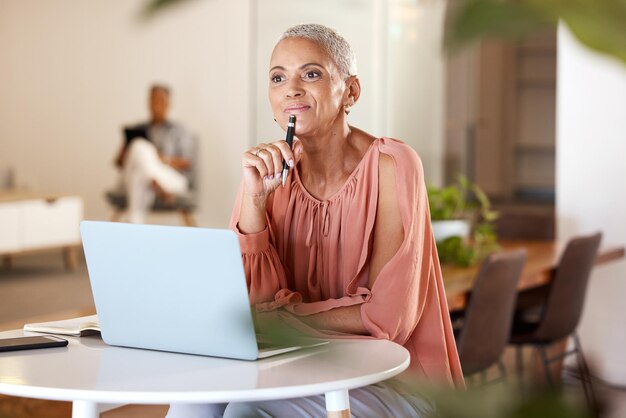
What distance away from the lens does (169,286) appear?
1476 mm

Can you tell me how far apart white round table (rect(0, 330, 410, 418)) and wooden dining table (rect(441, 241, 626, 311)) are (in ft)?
5.40

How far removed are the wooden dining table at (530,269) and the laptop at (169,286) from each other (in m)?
1.74

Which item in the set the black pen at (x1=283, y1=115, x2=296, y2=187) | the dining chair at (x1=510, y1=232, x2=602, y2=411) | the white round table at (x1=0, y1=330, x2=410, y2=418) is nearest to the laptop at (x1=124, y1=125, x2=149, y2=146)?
the dining chair at (x1=510, y1=232, x2=602, y2=411)

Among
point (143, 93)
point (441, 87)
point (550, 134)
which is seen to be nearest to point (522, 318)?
point (441, 87)

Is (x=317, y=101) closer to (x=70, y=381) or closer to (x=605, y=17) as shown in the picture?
(x=70, y=381)

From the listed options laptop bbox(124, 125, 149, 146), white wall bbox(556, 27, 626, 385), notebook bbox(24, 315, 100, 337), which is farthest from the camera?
laptop bbox(124, 125, 149, 146)

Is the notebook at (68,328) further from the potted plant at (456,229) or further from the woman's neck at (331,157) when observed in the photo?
the potted plant at (456,229)

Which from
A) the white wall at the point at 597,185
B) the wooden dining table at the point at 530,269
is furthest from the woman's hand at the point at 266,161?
the white wall at the point at 597,185

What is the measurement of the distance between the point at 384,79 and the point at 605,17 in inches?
284

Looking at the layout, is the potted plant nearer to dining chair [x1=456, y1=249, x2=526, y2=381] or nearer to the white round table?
dining chair [x1=456, y1=249, x2=526, y2=381]

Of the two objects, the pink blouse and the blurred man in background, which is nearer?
the pink blouse

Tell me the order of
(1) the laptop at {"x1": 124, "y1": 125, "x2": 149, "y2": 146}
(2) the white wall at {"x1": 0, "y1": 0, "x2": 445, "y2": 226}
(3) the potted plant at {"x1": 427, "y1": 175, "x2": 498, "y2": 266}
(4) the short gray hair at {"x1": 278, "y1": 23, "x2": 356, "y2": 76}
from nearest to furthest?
1. (4) the short gray hair at {"x1": 278, "y1": 23, "x2": 356, "y2": 76}
2. (3) the potted plant at {"x1": 427, "y1": 175, "x2": 498, "y2": 266}
3. (1) the laptop at {"x1": 124, "y1": 125, "x2": 149, "y2": 146}
4. (2) the white wall at {"x1": 0, "y1": 0, "x2": 445, "y2": 226}

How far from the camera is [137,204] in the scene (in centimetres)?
811

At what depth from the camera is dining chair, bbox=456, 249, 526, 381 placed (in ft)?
10.4
